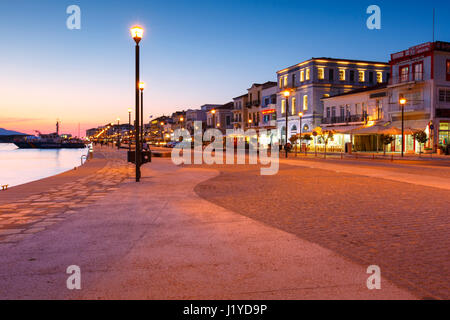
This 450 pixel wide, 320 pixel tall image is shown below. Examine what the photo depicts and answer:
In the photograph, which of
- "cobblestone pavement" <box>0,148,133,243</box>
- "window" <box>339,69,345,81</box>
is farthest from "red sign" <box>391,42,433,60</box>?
"cobblestone pavement" <box>0,148,133,243</box>

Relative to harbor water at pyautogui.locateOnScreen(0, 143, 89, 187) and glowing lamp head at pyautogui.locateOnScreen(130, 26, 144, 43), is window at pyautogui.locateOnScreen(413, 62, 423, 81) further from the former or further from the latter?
harbor water at pyautogui.locateOnScreen(0, 143, 89, 187)

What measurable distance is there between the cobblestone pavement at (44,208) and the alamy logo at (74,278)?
1.97 meters

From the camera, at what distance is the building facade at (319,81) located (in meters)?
56.3

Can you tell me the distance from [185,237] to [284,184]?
331 inches

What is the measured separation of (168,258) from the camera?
5297 millimetres

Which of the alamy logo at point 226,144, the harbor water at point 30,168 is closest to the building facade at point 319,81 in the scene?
the alamy logo at point 226,144

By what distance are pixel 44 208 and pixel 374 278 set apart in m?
7.67

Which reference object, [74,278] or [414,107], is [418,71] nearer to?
[414,107]

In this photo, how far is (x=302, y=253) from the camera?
217 inches

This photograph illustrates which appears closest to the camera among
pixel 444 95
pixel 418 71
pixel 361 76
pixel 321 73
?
pixel 444 95

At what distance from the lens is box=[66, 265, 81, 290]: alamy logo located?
14.1 feet

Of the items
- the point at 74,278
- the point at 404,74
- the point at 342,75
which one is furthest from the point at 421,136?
the point at 74,278

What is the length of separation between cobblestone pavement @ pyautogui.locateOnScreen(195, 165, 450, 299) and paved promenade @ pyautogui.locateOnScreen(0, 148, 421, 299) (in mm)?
378

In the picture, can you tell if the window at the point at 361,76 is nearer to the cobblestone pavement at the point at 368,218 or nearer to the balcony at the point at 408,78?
the balcony at the point at 408,78
